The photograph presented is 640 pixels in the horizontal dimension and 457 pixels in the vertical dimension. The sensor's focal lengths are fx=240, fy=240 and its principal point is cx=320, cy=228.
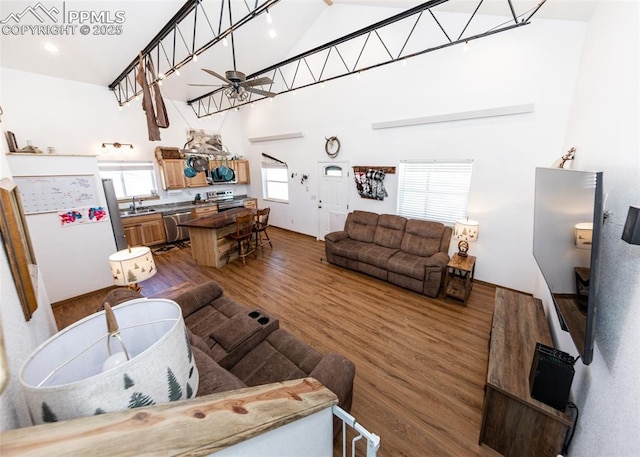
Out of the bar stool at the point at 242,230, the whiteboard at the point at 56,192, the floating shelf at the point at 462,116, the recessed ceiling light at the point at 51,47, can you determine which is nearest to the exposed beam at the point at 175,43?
the recessed ceiling light at the point at 51,47

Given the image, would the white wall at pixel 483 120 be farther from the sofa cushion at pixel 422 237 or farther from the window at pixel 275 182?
the window at pixel 275 182

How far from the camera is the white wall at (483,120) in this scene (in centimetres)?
312

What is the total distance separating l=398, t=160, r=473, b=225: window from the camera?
13.2 feet

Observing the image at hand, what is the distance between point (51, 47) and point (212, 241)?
396 cm

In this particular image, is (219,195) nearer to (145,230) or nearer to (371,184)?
(145,230)

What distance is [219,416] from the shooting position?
0.55 metres

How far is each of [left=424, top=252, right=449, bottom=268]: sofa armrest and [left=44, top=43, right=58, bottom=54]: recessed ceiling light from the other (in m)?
6.82

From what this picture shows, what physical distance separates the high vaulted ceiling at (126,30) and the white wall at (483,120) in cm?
30

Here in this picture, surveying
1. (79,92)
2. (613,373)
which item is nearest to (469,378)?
(613,373)

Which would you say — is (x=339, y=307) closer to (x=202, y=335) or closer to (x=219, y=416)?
(x=202, y=335)

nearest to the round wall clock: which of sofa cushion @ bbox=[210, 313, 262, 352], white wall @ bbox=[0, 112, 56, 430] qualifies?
sofa cushion @ bbox=[210, 313, 262, 352]

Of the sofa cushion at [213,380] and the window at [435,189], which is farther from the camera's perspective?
the window at [435,189]

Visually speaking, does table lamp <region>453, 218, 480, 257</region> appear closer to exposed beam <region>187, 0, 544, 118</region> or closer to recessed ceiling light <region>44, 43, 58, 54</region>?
exposed beam <region>187, 0, 544, 118</region>

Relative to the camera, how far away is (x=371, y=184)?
500cm
